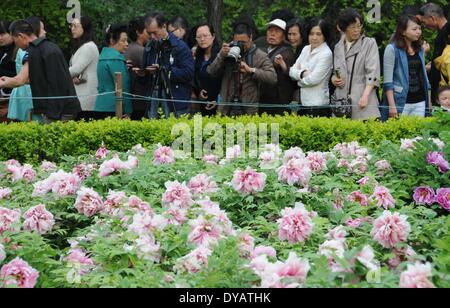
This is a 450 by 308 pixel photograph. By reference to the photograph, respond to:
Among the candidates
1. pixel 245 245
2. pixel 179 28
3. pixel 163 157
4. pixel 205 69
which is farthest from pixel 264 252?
pixel 179 28

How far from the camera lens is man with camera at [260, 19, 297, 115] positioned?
37.2 feet

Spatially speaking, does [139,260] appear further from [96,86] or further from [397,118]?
[96,86]

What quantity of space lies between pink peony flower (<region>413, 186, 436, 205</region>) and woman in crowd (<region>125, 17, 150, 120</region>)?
6.28 m

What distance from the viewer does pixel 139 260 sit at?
4.35 m

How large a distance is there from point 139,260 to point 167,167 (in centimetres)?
212

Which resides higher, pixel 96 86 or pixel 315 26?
pixel 315 26

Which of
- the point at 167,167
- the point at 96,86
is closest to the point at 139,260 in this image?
the point at 167,167

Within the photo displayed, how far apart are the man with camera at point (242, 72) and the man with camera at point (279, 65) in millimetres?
243

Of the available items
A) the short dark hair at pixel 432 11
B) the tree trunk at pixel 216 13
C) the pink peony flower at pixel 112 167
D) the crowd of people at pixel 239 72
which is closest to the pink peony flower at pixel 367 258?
the pink peony flower at pixel 112 167

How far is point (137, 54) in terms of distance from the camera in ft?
39.7

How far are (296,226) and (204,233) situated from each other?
45 centimetres

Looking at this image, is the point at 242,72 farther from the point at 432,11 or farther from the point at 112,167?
the point at 112,167

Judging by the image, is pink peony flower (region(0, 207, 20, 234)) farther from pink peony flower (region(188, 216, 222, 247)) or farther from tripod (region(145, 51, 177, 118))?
tripod (region(145, 51, 177, 118))
